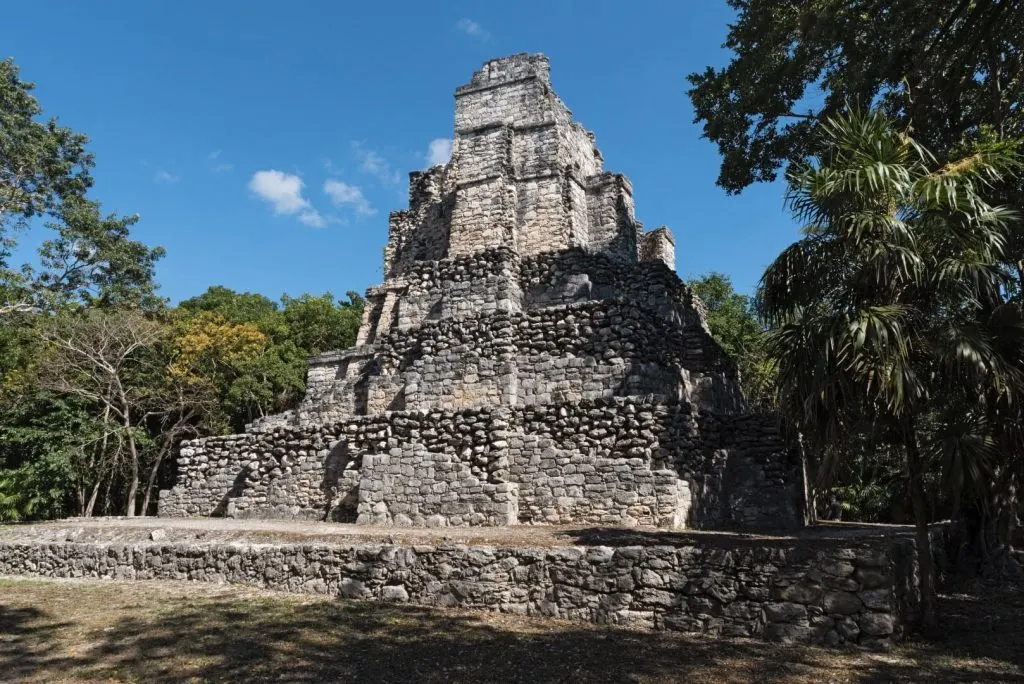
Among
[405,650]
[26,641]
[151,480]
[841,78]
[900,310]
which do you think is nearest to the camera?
[405,650]

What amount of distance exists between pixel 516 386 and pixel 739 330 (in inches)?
597

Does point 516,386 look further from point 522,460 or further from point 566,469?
point 566,469

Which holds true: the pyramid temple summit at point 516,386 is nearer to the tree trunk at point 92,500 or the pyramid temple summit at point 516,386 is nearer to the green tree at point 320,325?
the tree trunk at point 92,500

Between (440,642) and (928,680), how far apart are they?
398cm

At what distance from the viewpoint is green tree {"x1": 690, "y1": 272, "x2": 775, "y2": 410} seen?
19109 millimetres

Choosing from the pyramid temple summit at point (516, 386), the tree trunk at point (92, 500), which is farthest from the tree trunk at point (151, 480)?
the pyramid temple summit at point (516, 386)

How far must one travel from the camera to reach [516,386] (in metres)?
13.4

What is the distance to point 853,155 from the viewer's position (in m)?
7.39

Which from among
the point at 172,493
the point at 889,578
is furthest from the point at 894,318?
the point at 172,493

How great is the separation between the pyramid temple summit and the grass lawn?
4165 mm

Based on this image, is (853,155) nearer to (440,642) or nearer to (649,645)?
(649,645)

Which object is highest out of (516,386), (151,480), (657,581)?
(516,386)

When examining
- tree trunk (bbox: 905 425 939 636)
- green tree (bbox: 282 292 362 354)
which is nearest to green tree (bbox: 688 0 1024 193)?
tree trunk (bbox: 905 425 939 636)

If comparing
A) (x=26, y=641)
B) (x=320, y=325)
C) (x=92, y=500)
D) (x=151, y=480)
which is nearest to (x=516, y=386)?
(x=26, y=641)
